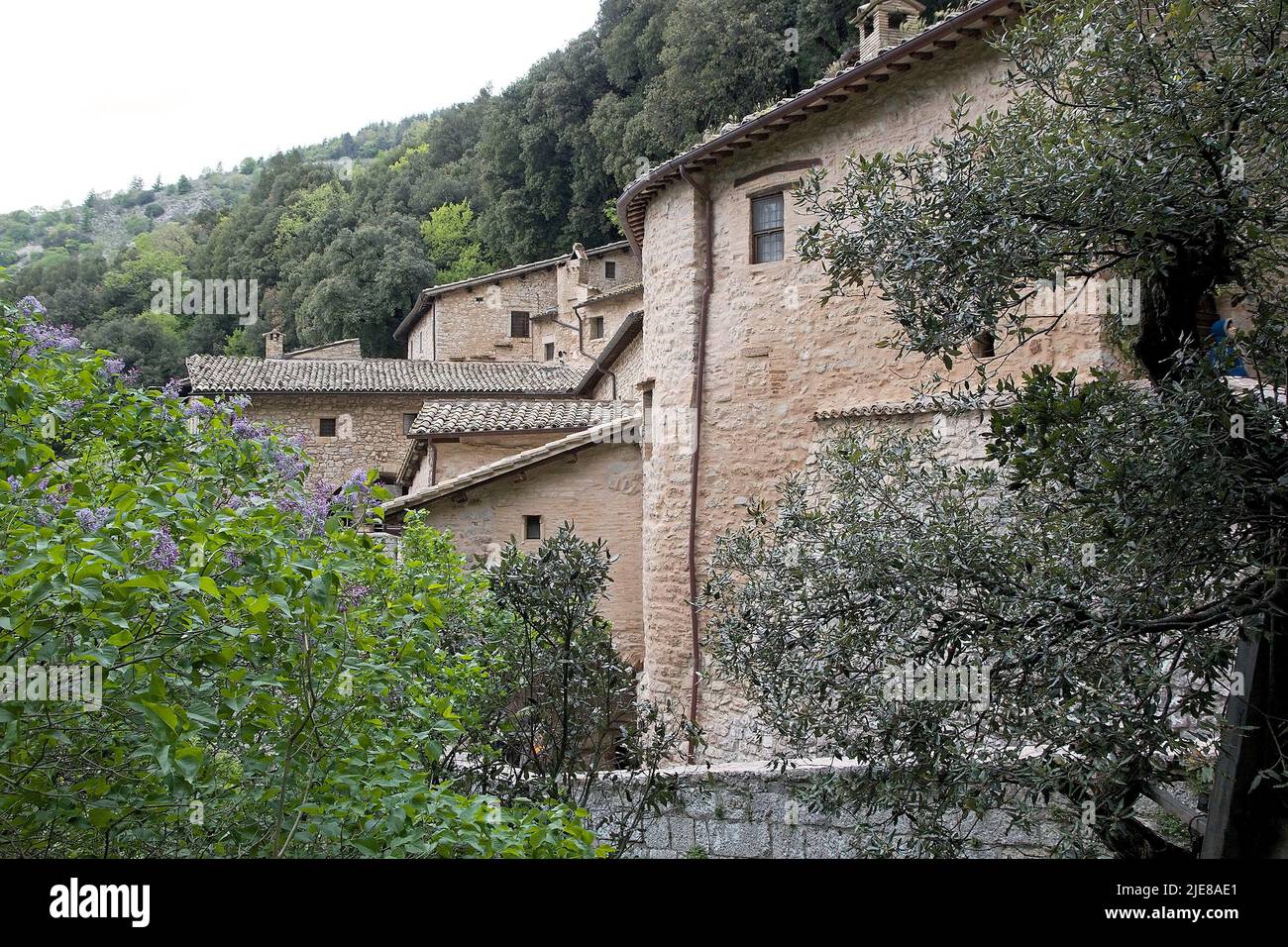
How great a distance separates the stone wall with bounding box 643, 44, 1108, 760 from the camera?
10797mm

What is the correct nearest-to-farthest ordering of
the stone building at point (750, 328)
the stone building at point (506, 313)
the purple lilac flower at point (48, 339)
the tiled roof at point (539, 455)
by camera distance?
the purple lilac flower at point (48, 339), the stone building at point (750, 328), the tiled roof at point (539, 455), the stone building at point (506, 313)

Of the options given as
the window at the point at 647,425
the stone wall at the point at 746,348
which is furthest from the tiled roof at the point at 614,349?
the stone wall at the point at 746,348

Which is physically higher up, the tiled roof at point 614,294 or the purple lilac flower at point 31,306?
the tiled roof at point 614,294

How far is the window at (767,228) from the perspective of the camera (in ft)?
40.7

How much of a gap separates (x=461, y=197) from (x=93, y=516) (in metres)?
51.3

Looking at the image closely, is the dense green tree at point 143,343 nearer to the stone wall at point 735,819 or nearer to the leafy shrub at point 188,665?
the stone wall at point 735,819

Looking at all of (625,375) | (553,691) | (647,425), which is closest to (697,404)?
(647,425)

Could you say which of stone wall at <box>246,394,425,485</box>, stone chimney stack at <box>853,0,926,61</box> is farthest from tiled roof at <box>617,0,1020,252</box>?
stone wall at <box>246,394,425,485</box>

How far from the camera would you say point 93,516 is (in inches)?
146

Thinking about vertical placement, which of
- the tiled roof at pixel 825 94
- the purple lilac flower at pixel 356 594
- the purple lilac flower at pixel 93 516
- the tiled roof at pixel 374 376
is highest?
the tiled roof at pixel 825 94

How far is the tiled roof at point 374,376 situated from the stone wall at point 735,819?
64.2 feet

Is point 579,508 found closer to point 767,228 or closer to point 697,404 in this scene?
point 697,404

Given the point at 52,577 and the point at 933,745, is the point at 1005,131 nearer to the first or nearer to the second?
the point at 933,745

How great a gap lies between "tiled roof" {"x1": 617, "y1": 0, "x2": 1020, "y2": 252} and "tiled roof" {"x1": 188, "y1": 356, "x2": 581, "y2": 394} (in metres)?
12.8
